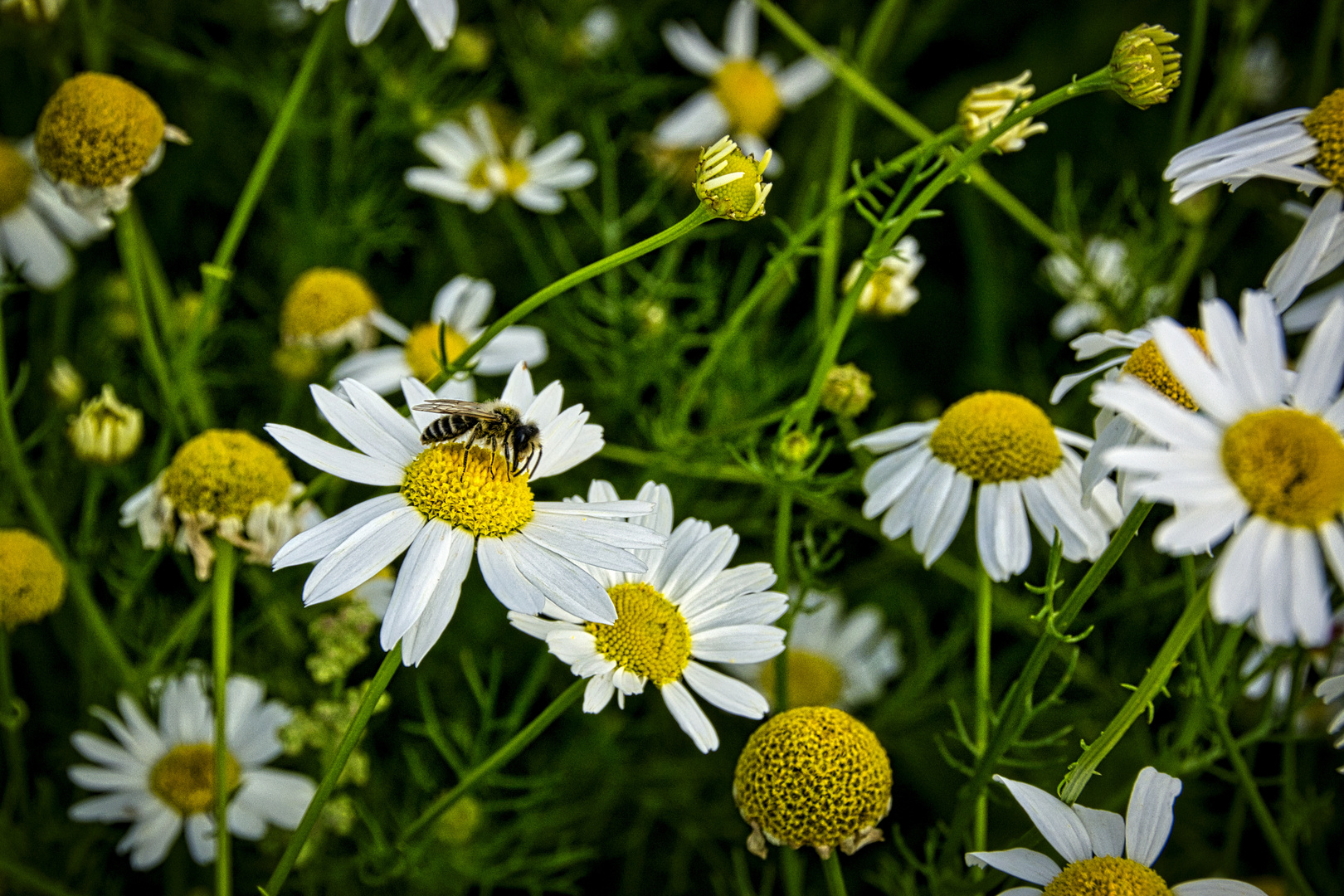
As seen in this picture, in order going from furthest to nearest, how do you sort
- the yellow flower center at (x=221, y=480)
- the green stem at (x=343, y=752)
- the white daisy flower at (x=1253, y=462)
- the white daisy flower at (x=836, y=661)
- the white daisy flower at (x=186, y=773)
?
the white daisy flower at (x=836, y=661)
the white daisy flower at (x=186, y=773)
the yellow flower center at (x=221, y=480)
the green stem at (x=343, y=752)
the white daisy flower at (x=1253, y=462)

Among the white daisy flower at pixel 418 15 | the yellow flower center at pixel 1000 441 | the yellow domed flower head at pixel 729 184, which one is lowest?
the yellow flower center at pixel 1000 441

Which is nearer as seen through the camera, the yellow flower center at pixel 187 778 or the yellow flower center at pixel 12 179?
the yellow flower center at pixel 187 778

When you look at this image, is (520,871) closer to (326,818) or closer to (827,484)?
(326,818)

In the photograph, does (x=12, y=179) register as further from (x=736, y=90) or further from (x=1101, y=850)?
(x=1101, y=850)

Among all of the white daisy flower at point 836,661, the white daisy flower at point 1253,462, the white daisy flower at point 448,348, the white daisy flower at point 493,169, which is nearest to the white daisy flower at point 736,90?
the white daisy flower at point 493,169

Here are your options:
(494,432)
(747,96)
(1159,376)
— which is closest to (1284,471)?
(1159,376)

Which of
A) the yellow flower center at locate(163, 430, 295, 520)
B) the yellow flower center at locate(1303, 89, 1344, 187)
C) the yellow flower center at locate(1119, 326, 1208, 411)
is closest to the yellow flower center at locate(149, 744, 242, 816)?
the yellow flower center at locate(163, 430, 295, 520)

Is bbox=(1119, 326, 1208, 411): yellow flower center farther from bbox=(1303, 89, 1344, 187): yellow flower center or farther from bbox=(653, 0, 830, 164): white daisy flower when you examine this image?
bbox=(653, 0, 830, 164): white daisy flower

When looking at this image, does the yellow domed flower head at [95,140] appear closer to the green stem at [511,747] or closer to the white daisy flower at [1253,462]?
the green stem at [511,747]

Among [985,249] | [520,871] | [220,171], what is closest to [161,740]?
[520,871]
